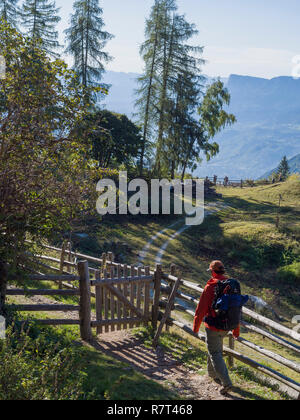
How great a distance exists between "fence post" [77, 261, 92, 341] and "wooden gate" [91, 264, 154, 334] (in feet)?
0.74

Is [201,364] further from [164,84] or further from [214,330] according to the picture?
[164,84]

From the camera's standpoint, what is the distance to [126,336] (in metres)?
8.94

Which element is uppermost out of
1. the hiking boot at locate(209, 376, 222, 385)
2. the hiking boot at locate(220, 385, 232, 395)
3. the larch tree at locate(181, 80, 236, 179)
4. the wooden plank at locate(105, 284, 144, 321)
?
the larch tree at locate(181, 80, 236, 179)

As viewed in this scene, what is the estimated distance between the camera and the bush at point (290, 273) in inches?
846

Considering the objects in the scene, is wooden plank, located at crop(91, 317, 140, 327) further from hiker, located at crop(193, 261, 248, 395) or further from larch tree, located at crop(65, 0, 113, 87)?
larch tree, located at crop(65, 0, 113, 87)

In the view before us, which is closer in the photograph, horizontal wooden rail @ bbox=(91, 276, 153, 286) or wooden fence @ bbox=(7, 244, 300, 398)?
wooden fence @ bbox=(7, 244, 300, 398)

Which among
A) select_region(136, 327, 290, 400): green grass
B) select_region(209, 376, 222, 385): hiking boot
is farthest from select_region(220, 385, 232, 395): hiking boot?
select_region(209, 376, 222, 385): hiking boot

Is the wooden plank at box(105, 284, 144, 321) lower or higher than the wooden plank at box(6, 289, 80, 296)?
lower

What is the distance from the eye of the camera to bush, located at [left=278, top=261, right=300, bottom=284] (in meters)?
21.5

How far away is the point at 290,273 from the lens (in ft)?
71.2

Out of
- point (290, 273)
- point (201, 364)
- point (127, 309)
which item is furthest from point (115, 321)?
point (290, 273)

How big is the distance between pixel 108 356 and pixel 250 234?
20.3 m
